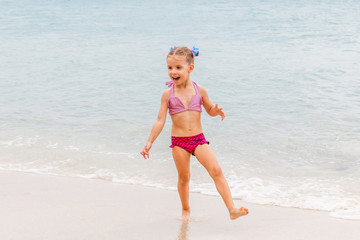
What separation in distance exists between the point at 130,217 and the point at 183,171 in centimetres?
67

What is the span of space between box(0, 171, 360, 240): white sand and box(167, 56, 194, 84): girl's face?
3.85 ft

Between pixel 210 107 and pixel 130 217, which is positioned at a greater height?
pixel 210 107

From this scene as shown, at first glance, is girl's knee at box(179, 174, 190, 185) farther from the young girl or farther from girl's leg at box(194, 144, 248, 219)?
girl's leg at box(194, 144, 248, 219)

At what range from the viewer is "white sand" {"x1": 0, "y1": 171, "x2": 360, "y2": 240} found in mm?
3852

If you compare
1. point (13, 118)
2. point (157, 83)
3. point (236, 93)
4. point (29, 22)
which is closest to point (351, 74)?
point (236, 93)

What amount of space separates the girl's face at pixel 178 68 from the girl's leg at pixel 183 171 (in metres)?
0.53

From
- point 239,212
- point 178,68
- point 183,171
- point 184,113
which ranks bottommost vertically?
point 239,212

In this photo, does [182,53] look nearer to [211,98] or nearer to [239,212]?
[239,212]

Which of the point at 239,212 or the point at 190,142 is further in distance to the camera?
the point at 190,142

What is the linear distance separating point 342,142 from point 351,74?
544cm

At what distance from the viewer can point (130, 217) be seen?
168 inches

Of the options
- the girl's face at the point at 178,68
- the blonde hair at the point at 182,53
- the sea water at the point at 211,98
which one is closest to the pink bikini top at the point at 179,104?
the girl's face at the point at 178,68

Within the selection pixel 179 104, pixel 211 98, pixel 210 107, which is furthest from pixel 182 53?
pixel 211 98

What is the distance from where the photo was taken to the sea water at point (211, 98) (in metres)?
5.80
